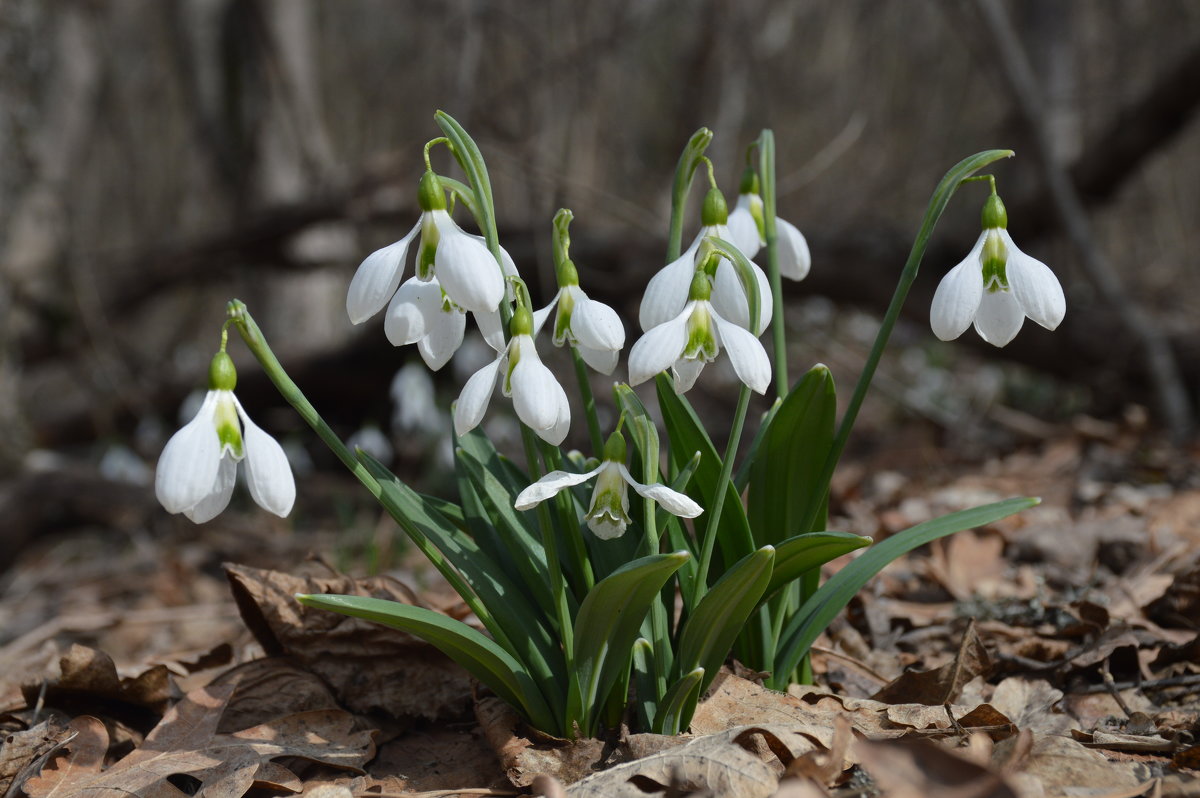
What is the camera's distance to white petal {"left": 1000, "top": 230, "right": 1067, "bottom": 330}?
1254 millimetres

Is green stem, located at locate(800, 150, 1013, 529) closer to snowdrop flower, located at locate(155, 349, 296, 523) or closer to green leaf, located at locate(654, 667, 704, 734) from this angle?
green leaf, located at locate(654, 667, 704, 734)

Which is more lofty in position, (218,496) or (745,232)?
(745,232)

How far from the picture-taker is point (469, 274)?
115 centimetres

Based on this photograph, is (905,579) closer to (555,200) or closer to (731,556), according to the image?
(731,556)

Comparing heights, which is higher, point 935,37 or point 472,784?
point 935,37

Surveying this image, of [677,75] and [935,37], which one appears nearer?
[677,75]

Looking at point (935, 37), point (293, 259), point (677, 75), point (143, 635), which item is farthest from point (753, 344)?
point (935, 37)

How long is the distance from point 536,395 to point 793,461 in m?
0.54

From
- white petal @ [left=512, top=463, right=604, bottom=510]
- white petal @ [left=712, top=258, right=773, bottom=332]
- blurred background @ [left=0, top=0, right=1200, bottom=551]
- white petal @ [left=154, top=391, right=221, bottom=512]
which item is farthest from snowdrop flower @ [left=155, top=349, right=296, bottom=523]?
blurred background @ [left=0, top=0, right=1200, bottom=551]

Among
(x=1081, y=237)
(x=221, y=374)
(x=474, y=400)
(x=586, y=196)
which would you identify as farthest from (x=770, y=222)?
(x=586, y=196)

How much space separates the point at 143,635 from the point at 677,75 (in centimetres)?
684

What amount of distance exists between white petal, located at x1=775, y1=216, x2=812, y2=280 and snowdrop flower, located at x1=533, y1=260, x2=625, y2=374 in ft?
1.59

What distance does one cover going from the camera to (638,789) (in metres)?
1.20

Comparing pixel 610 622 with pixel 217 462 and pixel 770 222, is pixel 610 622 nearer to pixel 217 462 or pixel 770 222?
pixel 217 462
